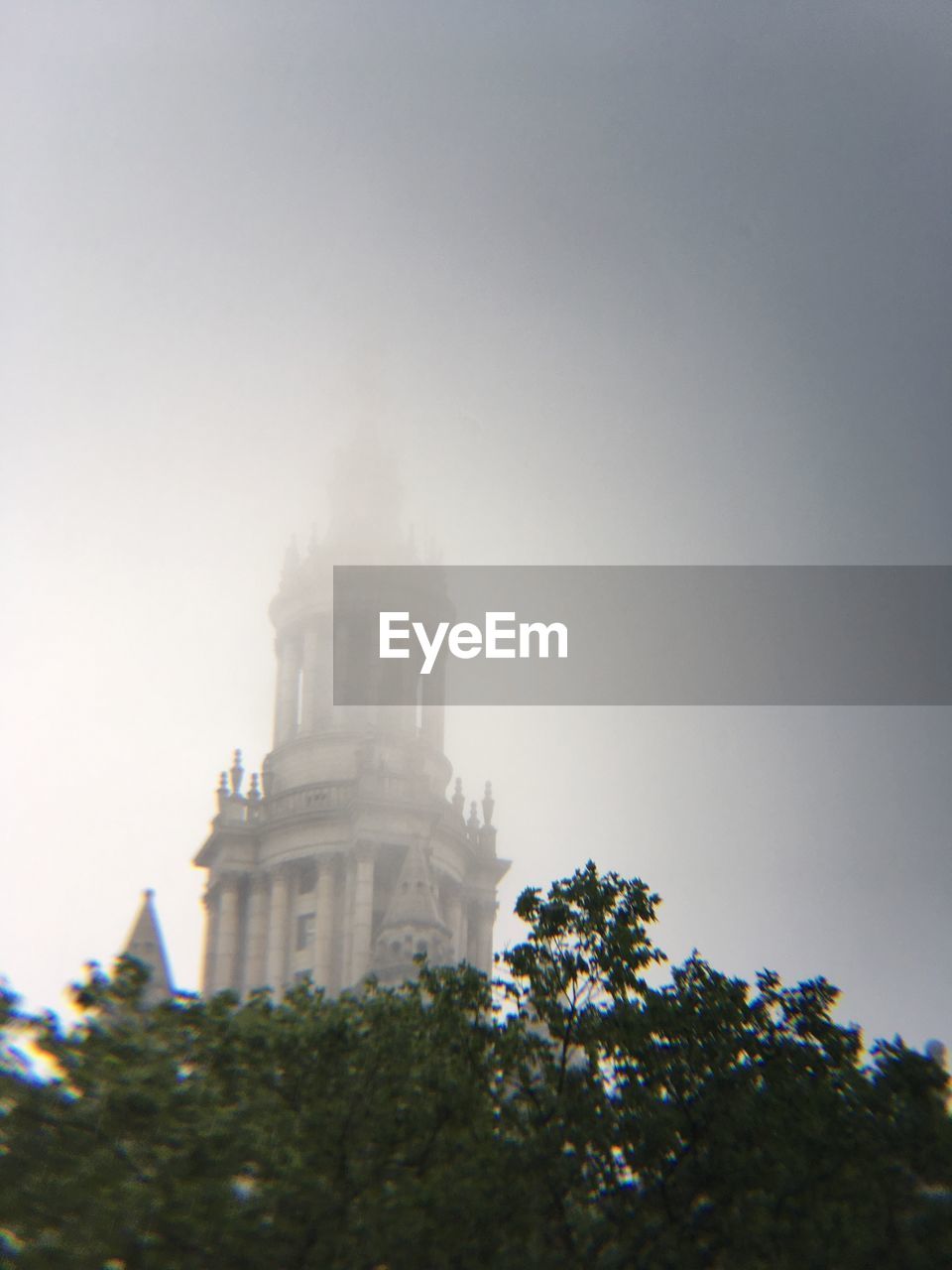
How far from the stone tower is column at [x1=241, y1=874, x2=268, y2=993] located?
0.07 meters

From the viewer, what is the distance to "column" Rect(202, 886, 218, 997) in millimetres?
81812

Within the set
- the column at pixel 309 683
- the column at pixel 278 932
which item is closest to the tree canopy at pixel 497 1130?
the column at pixel 278 932

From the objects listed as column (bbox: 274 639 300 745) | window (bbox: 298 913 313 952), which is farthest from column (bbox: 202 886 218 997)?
column (bbox: 274 639 300 745)

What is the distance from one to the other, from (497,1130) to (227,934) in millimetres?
61033

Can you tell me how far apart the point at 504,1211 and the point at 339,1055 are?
11.0ft

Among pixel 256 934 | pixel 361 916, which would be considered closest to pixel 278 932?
pixel 256 934

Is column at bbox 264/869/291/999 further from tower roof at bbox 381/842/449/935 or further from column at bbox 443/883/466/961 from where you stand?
column at bbox 443/883/466/961

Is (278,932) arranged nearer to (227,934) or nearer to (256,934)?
(256,934)

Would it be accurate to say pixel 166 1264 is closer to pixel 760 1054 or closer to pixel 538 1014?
pixel 538 1014

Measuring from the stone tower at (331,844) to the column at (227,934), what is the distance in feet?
0.23

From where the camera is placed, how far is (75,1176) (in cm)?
1903

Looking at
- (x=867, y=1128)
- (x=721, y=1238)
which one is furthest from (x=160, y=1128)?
(x=867, y=1128)

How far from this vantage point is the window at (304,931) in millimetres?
80688

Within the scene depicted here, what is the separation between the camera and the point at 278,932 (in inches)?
3152
